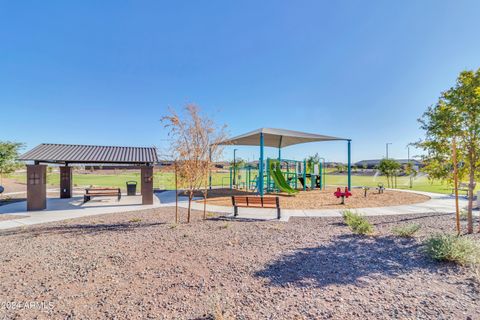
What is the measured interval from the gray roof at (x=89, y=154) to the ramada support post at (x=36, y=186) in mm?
494

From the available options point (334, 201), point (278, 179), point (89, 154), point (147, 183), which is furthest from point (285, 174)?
point (89, 154)

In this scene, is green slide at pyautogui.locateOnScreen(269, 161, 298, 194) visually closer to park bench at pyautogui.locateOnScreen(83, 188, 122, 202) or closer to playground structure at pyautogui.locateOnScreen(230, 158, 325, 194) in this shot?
playground structure at pyautogui.locateOnScreen(230, 158, 325, 194)

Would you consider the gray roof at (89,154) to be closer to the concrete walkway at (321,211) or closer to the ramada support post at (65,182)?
the ramada support post at (65,182)

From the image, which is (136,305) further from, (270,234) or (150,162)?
(150,162)

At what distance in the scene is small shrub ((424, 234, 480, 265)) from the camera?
13.3ft

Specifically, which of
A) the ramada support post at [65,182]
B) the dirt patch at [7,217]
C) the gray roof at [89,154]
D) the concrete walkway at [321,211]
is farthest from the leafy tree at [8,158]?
the concrete walkway at [321,211]

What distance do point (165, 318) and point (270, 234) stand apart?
3.82 metres

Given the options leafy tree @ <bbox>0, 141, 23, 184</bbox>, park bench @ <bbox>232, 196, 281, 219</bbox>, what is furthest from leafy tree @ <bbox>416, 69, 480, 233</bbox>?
leafy tree @ <bbox>0, 141, 23, 184</bbox>

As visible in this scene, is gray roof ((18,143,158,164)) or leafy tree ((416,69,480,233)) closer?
leafy tree ((416,69,480,233))

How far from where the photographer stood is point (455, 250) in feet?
13.6

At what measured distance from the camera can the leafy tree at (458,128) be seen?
5.45 metres

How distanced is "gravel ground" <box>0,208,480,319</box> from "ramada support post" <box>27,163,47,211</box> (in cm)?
482

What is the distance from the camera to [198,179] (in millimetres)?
7594

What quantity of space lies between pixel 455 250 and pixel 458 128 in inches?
121
